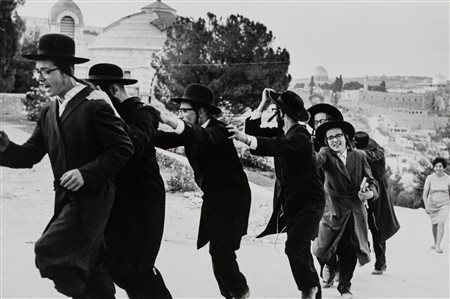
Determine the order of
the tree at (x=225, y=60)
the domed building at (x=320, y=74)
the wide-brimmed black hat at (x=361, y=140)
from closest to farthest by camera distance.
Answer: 1. the wide-brimmed black hat at (x=361, y=140)
2. the tree at (x=225, y=60)
3. the domed building at (x=320, y=74)

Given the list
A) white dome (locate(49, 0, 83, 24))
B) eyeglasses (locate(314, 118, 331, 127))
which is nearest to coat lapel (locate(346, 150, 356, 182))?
eyeglasses (locate(314, 118, 331, 127))

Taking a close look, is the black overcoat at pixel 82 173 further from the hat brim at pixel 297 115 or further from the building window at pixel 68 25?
the building window at pixel 68 25

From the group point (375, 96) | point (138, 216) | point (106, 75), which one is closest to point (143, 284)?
point (138, 216)

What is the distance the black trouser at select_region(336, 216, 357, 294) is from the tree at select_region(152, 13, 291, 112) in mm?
30712

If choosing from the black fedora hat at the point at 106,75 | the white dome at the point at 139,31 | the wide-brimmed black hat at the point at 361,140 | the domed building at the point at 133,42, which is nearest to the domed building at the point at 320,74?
the domed building at the point at 133,42

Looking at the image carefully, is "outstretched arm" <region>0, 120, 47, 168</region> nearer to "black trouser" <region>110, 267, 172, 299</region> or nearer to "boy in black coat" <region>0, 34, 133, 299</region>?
"boy in black coat" <region>0, 34, 133, 299</region>

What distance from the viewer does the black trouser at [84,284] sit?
16.4ft

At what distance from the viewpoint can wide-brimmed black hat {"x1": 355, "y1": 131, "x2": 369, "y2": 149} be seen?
10.1 meters

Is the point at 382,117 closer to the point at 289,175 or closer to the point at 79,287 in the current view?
the point at 289,175

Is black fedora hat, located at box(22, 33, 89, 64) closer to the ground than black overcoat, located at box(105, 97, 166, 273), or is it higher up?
higher up

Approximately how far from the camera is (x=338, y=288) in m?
7.93

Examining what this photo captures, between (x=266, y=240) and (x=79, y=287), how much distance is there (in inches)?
295

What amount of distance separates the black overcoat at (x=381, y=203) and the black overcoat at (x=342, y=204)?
1.66 m

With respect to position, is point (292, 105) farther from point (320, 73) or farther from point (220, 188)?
point (320, 73)
